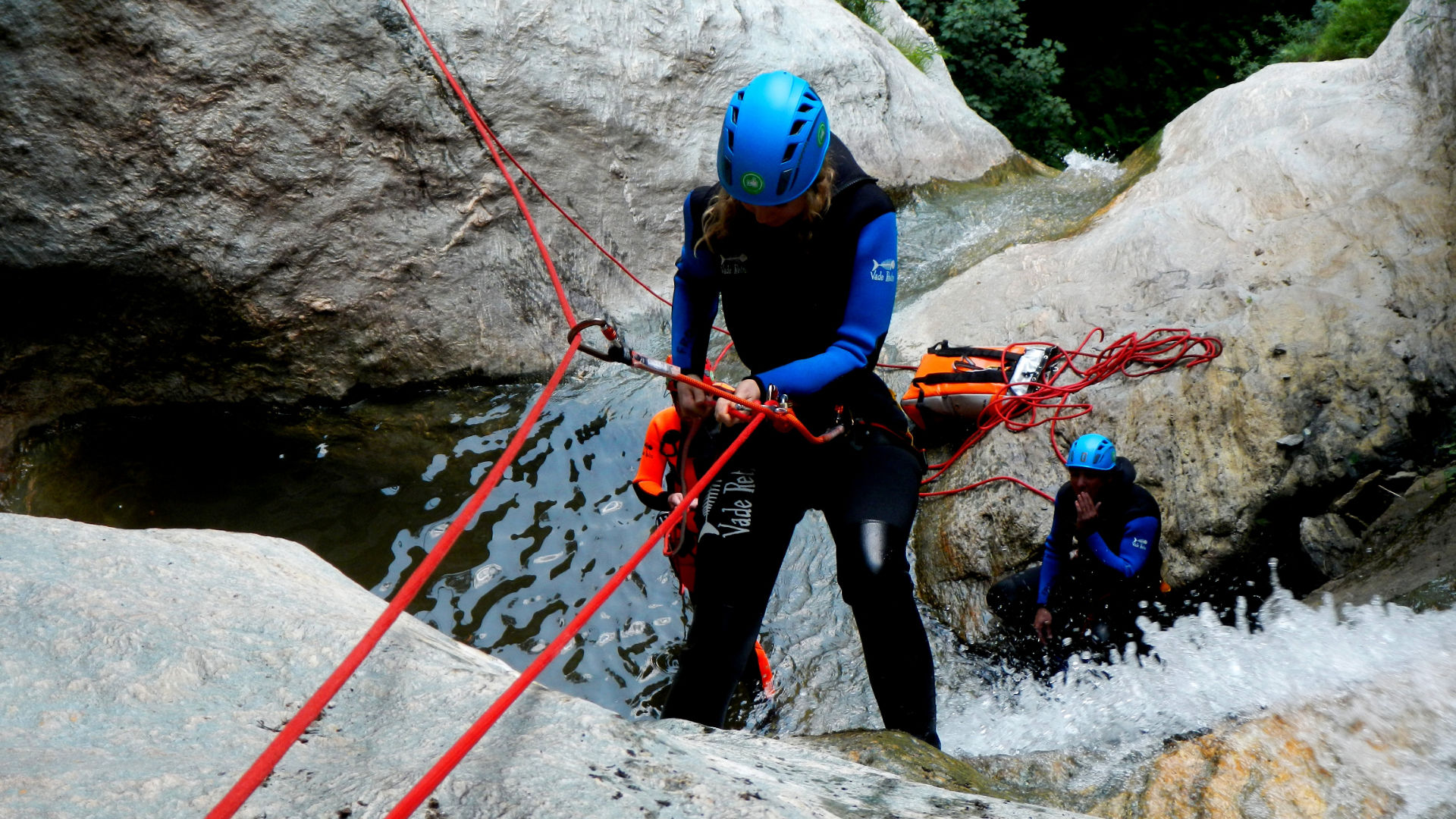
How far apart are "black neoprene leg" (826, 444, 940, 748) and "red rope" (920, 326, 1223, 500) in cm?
202

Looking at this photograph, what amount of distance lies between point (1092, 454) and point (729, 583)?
193 cm

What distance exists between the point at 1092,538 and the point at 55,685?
3.56m

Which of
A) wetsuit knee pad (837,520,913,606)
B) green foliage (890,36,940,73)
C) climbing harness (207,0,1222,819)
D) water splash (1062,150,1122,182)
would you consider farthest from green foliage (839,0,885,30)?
wetsuit knee pad (837,520,913,606)

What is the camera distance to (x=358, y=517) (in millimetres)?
4441

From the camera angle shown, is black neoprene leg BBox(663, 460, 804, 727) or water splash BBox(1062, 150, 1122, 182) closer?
black neoprene leg BBox(663, 460, 804, 727)

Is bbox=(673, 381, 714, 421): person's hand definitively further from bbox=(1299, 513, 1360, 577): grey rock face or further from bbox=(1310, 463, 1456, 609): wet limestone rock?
bbox=(1299, 513, 1360, 577): grey rock face

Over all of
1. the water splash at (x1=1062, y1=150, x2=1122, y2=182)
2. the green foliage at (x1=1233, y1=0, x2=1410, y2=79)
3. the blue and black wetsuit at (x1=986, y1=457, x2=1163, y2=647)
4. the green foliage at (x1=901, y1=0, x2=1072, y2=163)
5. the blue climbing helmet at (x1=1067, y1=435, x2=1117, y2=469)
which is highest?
the green foliage at (x1=901, y1=0, x2=1072, y2=163)

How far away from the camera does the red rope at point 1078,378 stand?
4.63 m

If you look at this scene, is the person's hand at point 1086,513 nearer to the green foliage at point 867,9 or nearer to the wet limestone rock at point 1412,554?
the wet limestone rock at point 1412,554

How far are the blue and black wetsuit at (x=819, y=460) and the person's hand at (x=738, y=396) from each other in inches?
2.2

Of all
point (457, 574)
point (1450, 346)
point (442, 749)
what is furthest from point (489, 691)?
point (1450, 346)

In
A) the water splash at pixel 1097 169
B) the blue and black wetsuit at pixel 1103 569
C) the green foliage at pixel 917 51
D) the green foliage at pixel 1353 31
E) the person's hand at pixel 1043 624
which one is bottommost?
the person's hand at pixel 1043 624

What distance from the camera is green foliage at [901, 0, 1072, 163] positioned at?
12.0 meters

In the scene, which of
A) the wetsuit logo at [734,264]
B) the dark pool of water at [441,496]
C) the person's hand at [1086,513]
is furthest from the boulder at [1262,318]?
the wetsuit logo at [734,264]
